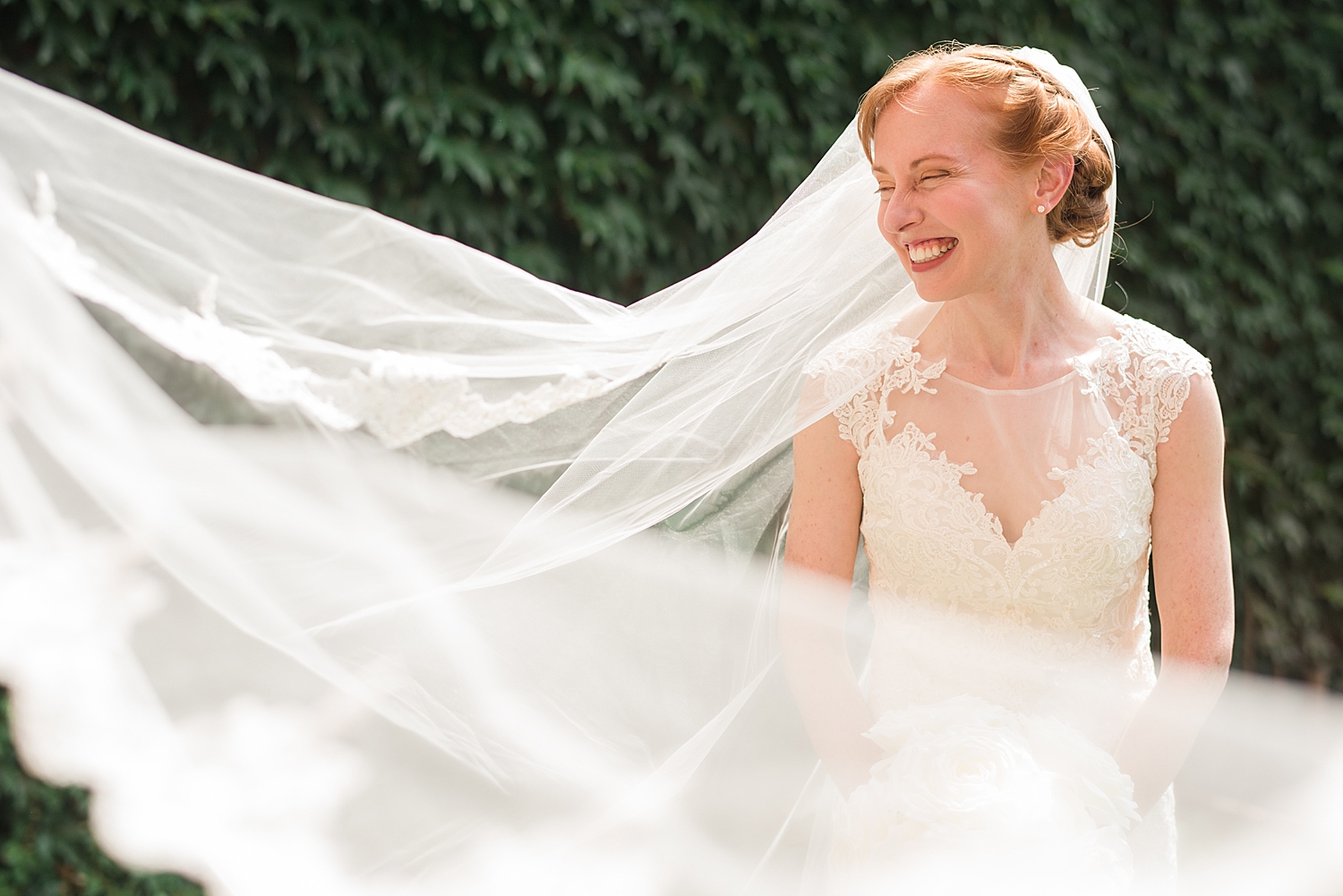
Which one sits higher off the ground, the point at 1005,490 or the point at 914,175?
the point at 914,175

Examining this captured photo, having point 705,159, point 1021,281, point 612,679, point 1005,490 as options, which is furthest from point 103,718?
point 705,159

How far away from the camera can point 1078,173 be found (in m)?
1.78

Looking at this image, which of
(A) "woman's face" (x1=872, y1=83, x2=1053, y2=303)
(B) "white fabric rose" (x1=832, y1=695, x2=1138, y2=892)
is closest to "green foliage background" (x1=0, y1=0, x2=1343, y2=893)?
(A) "woman's face" (x1=872, y1=83, x2=1053, y2=303)

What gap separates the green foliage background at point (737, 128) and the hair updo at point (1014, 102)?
1.24 meters

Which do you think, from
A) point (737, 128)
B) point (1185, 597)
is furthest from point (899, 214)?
point (737, 128)

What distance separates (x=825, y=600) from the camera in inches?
68.0

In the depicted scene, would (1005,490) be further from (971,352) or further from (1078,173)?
(1078,173)

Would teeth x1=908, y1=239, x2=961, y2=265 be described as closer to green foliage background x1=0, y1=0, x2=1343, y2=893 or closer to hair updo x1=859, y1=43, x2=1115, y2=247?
hair updo x1=859, y1=43, x2=1115, y2=247

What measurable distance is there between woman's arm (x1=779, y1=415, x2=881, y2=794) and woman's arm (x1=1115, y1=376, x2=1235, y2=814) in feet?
1.33

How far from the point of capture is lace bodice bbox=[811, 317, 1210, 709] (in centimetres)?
169

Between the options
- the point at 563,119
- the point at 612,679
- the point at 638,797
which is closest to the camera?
the point at 638,797

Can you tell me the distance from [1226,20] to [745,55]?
1.86 metres

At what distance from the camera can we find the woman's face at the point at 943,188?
A: 5.29 feet

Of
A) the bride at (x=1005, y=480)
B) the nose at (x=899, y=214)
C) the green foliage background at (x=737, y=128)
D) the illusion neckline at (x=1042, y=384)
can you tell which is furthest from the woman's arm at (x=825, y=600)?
the green foliage background at (x=737, y=128)
